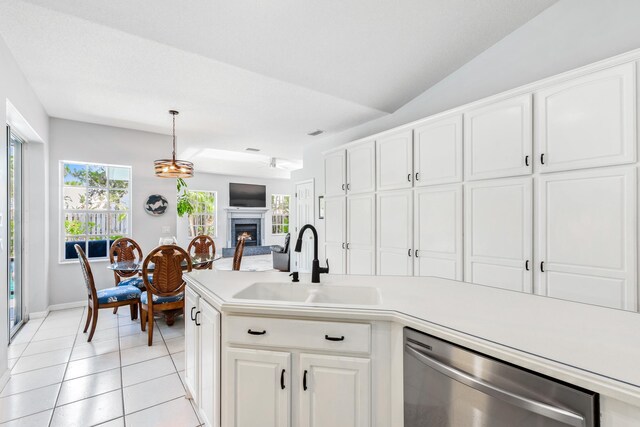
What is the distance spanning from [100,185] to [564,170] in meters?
5.94

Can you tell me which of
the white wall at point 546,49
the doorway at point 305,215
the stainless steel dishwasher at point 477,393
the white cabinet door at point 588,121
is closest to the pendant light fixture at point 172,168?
the doorway at point 305,215

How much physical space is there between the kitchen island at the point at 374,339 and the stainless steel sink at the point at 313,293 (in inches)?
0.9

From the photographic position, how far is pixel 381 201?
362 cm

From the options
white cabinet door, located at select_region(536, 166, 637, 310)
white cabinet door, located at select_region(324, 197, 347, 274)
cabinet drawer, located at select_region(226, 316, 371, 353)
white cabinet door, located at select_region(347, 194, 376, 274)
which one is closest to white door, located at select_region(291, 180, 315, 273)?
white cabinet door, located at select_region(324, 197, 347, 274)

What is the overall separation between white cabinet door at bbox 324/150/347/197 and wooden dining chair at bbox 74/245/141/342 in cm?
284

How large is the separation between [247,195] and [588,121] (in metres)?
9.16

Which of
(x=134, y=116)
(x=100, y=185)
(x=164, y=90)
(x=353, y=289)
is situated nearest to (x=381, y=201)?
(x=353, y=289)

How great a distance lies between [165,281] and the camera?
317 cm

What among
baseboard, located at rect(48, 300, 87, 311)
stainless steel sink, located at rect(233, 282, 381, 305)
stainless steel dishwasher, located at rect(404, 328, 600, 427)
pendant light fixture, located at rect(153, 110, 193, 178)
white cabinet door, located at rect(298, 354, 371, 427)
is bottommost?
baseboard, located at rect(48, 300, 87, 311)

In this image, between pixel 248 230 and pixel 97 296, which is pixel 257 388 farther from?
pixel 248 230

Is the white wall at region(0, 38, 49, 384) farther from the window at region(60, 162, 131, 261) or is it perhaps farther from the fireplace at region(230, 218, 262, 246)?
the fireplace at region(230, 218, 262, 246)

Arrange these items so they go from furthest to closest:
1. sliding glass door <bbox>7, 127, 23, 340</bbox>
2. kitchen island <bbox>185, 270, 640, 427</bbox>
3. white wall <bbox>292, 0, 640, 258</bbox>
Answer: sliding glass door <bbox>7, 127, 23, 340</bbox> → white wall <bbox>292, 0, 640, 258</bbox> → kitchen island <bbox>185, 270, 640, 427</bbox>

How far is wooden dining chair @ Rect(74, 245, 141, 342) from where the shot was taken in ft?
10.2

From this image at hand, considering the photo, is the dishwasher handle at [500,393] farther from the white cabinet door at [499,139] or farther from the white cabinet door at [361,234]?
the white cabinet door at [361,234]
